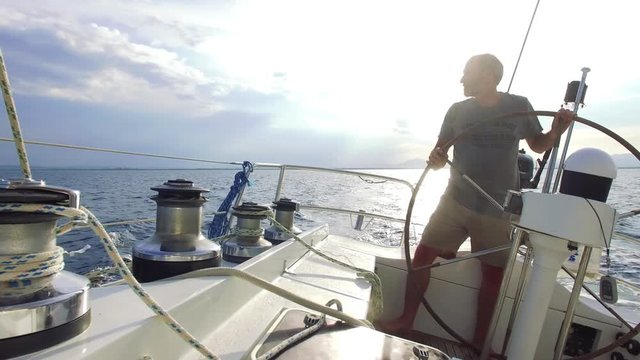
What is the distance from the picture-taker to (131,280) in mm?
612

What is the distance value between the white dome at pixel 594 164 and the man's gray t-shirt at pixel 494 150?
0.84m

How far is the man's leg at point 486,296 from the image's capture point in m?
2.09

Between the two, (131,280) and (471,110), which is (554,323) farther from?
(131,280)

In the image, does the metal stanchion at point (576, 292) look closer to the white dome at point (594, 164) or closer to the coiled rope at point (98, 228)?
the white dome at point (594, 164)

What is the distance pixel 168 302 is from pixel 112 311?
104 millimetres

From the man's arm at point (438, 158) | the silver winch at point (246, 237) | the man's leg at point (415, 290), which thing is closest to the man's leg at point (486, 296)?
the man's leg at point (415, 290)

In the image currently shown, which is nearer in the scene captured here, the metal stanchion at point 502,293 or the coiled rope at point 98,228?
the coiled rope at point 98,228

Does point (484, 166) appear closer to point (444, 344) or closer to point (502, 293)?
point (502, 293)

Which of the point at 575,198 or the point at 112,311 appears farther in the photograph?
the point at 575,198

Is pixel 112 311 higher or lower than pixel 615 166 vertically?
lower

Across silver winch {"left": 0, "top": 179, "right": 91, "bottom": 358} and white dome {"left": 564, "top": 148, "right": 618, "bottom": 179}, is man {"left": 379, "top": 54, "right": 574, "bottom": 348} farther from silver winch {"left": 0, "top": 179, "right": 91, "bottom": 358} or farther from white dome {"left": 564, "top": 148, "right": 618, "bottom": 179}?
silver winch {"left": 0, "top": 179, "right": 91, "bottom": 358}

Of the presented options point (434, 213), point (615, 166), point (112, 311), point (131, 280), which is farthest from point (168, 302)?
point (434, 213)

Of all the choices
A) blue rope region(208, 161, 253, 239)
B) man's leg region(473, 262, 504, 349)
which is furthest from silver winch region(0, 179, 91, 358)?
man's leg region(473, 262, 504, 349)

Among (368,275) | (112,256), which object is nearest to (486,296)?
(368,275)
